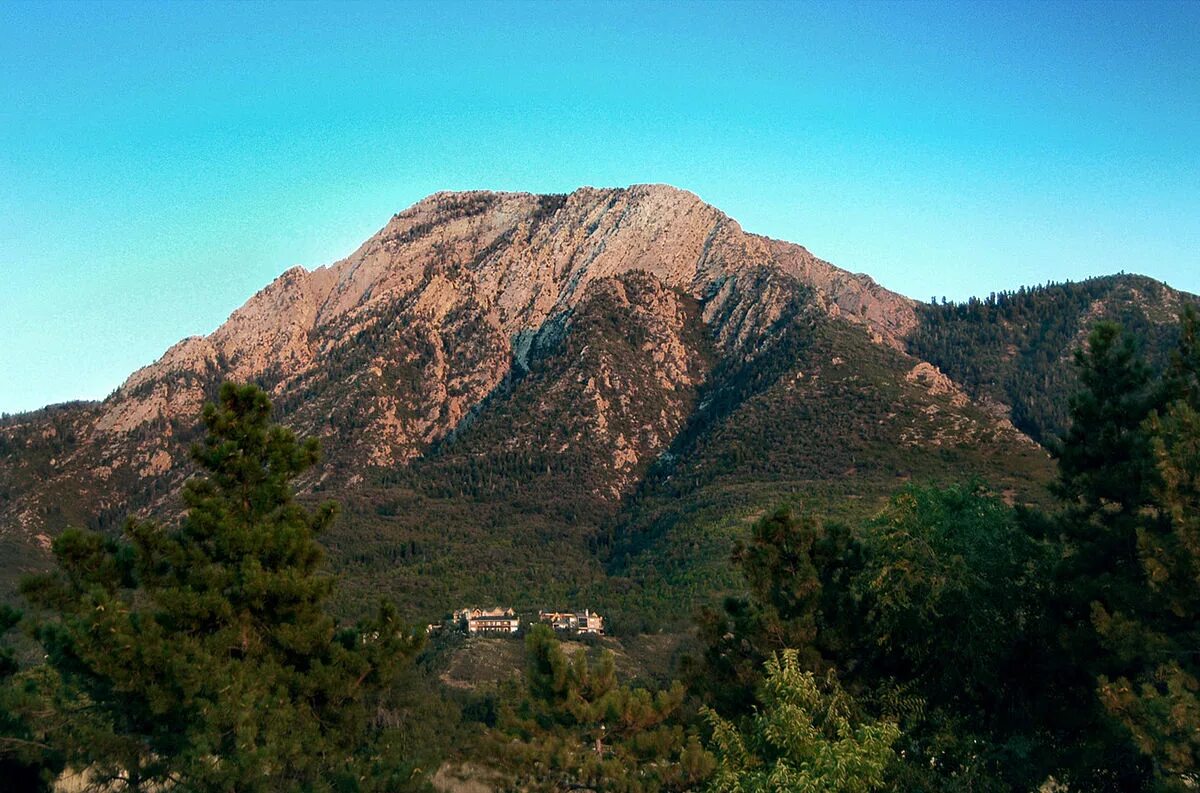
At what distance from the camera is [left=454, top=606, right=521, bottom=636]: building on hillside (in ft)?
305

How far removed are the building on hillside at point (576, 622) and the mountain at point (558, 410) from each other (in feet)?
7.65

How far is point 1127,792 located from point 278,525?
63.6 ft

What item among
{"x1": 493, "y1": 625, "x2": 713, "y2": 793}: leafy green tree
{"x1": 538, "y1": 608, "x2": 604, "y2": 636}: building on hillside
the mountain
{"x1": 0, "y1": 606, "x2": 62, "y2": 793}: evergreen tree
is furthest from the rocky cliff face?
{"x1": 0, "y1": 606, "x2": 62, "y2": 793}: evergreen tree

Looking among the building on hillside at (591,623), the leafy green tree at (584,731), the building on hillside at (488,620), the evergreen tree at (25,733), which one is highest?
the evergreen tree at (25,733)

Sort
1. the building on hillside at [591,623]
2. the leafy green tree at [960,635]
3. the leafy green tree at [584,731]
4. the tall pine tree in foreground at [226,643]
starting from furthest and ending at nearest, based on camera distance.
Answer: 1. the building on hillside at [591,623]
2. the leafy green tree at [960,635]
3. the leafy green tree at [584,731]
4. the tall pine tree in foreground at [226,643]

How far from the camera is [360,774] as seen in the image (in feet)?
76.6

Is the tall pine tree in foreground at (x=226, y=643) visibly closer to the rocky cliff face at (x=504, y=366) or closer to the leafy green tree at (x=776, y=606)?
the leafy green tree at (x=776, y=606)

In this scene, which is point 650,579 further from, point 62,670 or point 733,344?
point 62,670

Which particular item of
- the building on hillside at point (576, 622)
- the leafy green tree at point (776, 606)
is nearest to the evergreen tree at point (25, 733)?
the leafy green tree at point (776, 606)

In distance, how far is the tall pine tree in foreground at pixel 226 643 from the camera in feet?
71.1

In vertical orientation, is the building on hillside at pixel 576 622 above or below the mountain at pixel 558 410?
below

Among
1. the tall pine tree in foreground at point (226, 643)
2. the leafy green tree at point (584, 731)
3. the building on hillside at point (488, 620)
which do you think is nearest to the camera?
the tall pine tree in foreground at point (226, 643)

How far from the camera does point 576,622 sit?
308 feet

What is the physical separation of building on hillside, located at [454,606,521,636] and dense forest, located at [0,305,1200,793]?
62194 millimetres
